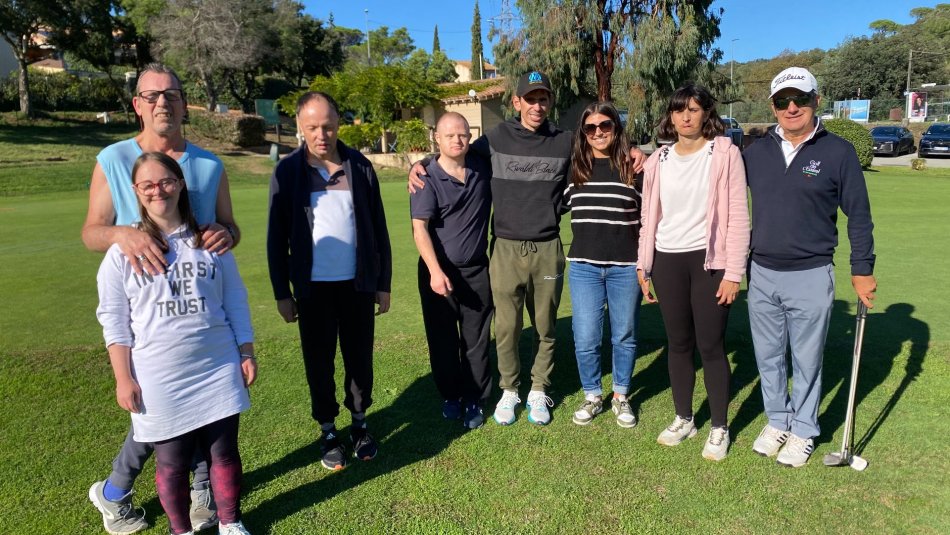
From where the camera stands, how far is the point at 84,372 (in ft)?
15.3

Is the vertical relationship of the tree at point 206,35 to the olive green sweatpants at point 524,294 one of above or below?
above

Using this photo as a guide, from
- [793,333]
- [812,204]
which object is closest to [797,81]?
[812,204]

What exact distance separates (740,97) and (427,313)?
24563 millimetres

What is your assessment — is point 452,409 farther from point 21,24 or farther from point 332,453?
point 21,24

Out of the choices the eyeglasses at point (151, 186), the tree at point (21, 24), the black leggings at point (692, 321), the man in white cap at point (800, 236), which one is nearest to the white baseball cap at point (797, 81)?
the man in white cap at point (800, 236)

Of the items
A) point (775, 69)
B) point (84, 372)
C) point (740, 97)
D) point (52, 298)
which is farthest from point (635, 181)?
point (775, 69)

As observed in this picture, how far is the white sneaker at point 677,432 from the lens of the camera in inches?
139

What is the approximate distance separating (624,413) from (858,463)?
120cm

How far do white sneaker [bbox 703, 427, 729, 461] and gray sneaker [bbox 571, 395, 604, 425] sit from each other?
673 millimetres

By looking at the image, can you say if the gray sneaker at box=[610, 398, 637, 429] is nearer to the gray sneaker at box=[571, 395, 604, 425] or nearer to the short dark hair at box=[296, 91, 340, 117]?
the gray sneaker at box=[571, 395, 604, 425]

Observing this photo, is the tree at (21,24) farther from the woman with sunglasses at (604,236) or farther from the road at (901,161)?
the road at (901,161)

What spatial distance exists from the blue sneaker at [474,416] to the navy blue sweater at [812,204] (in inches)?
72.0

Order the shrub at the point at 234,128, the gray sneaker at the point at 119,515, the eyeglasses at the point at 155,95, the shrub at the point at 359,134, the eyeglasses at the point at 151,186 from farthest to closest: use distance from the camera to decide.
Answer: the shrub at the point at 234,128, the shrub at the point at 359,134, the gray sneaker at the point at 119,515, the eyeglasses at the point at 155,95, the eyeglasses at the point at 151,186

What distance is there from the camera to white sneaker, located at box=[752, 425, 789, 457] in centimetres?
339
